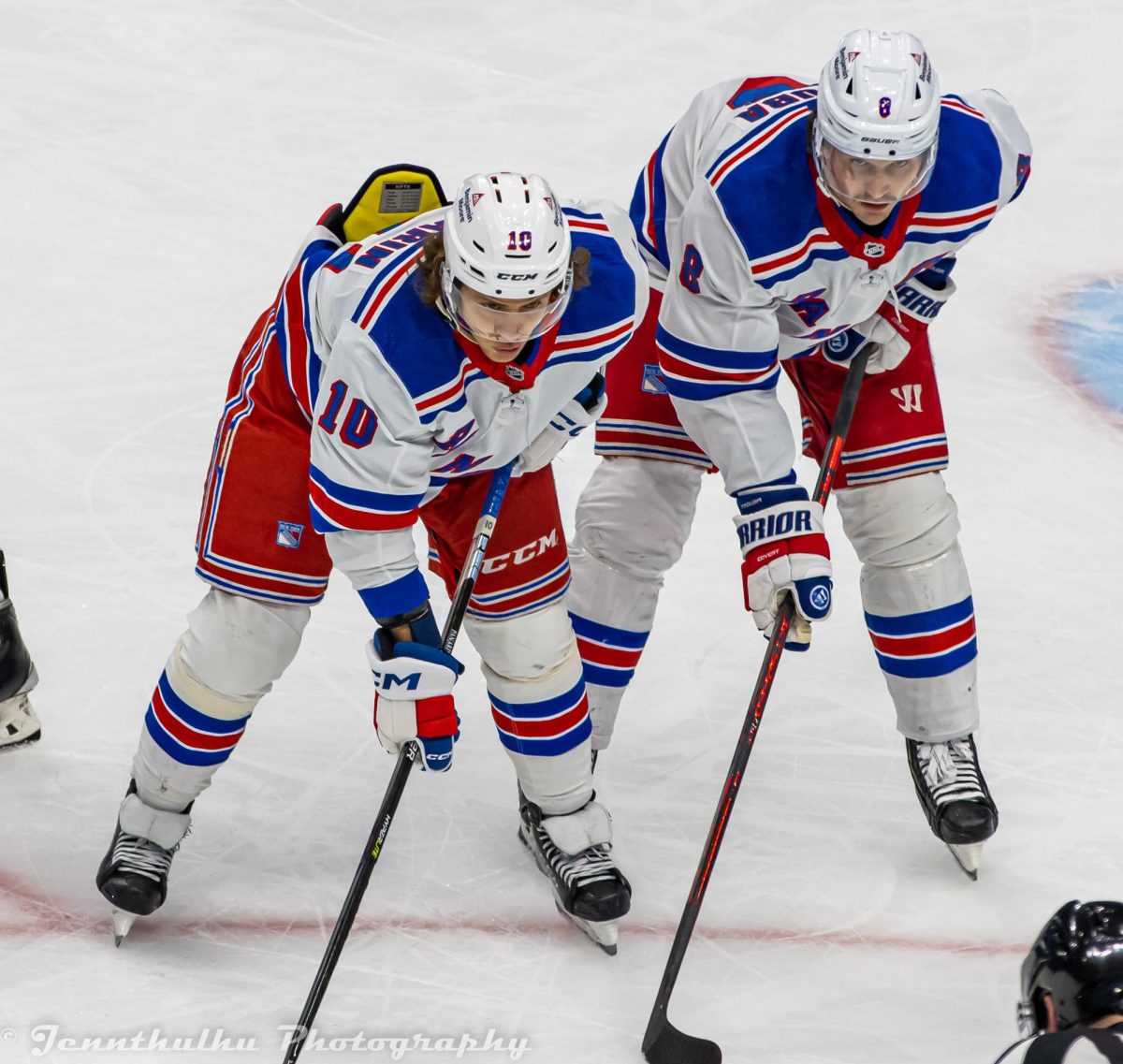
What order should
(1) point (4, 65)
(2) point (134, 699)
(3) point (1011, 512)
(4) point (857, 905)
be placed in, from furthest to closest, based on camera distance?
(1) point (4, 65) < (3) point (1011, 512) < (2) point (134, 699) < (4) point (857, 905)

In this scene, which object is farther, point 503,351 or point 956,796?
point 956,796

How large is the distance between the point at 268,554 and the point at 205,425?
5.41ft

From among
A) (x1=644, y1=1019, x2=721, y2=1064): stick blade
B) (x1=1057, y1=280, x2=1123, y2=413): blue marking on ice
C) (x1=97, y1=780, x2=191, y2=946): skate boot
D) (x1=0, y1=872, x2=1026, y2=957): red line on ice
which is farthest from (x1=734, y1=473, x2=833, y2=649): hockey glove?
(x1=1057, y1=280, x2=1123, y2=413): blue marking on ice

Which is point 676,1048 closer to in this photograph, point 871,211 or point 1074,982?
point 1074,982

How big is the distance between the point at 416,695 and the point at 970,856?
1187mm

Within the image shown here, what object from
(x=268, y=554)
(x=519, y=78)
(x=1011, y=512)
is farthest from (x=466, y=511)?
(x=519, y=78)

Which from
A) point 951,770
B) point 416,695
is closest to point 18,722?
point 416,695

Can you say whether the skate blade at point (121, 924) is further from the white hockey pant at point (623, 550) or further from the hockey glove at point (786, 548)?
the hockey glove at point (786, 548)

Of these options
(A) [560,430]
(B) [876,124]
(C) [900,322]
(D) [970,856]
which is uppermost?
(B) [876,124]

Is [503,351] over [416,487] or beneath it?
over

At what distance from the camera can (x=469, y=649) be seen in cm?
416

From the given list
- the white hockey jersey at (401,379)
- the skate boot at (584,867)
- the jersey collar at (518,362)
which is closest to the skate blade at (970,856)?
the skate boot at (584,867)

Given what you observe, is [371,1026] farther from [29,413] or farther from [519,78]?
[519,78]

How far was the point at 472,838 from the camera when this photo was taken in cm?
356
